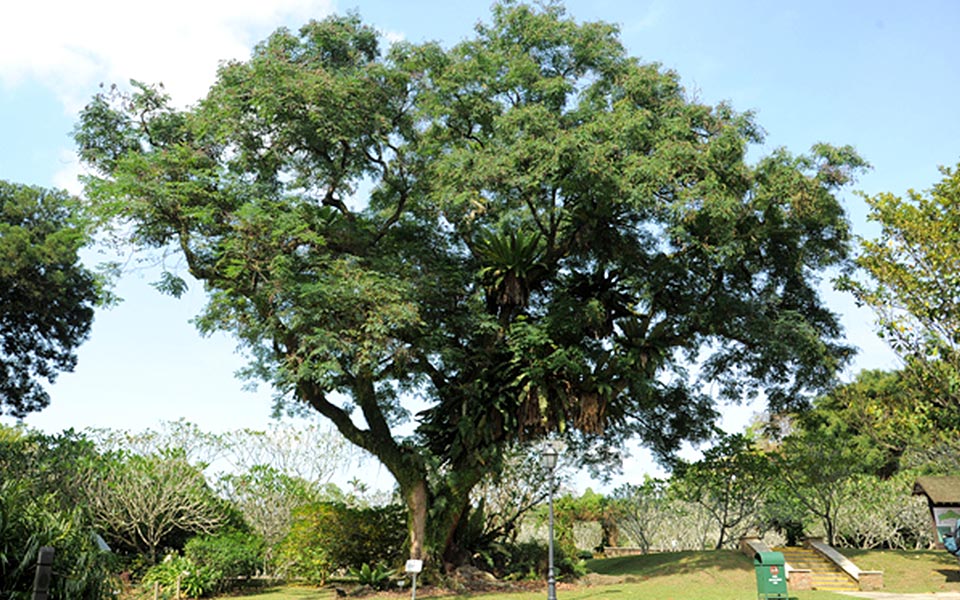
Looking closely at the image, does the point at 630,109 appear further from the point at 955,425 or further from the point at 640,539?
the point at 640,539

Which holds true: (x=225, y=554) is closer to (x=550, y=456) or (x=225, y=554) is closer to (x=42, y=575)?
(x=550, y=456)

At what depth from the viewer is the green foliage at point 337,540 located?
66.8ft

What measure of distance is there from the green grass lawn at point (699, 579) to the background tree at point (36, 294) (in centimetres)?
1832

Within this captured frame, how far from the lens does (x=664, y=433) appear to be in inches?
902

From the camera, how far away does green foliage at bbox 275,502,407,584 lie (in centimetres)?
2036

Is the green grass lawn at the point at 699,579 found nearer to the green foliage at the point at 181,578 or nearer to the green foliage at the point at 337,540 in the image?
the green foliage at the point at 337,540

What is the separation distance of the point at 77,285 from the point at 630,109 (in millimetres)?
25711

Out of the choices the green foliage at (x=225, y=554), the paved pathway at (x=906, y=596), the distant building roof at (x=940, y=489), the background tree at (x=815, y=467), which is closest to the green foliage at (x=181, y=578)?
the green foliage at (x=225, y=554)

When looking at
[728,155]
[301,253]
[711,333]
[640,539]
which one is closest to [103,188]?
[301,253]

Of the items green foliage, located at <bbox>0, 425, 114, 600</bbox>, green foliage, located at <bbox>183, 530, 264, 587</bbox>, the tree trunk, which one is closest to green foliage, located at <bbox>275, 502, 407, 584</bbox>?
green foliage, located at <bbox>183, 530, 264, 587</bbox>

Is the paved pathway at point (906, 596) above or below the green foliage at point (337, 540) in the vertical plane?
below

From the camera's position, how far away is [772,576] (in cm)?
1518

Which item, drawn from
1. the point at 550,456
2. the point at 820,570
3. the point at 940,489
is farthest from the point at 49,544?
the point at 940,489

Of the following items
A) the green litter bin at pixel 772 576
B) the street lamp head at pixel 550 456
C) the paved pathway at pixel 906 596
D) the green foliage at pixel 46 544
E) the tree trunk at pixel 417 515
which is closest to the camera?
the green foliage at pixel 46 544
